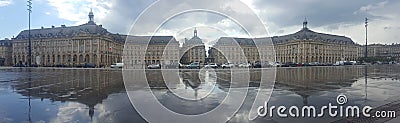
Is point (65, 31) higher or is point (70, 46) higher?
point (65, 31)

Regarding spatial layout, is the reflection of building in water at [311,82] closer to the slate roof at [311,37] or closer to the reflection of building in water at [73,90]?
the reflection of building in water at [73,90]

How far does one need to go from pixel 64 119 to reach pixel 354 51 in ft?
603

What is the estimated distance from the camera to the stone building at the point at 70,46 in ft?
347

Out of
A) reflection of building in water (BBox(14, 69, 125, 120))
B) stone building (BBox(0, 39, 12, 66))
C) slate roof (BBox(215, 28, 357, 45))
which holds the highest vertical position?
slate roof (BBox(215, 28, 357, 45))

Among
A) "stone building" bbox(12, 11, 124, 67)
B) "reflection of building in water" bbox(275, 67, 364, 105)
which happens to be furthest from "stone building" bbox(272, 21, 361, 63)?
"reflection of building in water" bbox(275, 67, 364, 105)

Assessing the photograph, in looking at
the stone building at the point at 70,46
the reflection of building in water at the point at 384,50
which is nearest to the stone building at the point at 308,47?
the reflection of building in water at the point at 384,50

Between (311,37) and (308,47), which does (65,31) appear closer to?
(308,47)

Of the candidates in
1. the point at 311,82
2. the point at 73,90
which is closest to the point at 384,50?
the point at 311,82

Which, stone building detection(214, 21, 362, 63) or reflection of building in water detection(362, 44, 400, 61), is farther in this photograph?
reflection of building in water detection(362, 44, 400, 61)

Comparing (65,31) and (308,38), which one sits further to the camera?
(308,38)

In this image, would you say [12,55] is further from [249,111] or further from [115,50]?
[249,111]

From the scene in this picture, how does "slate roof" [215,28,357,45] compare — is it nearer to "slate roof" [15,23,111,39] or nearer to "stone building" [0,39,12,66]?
"slate roof" [15,23,111,39]

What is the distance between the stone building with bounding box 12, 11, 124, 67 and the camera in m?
106

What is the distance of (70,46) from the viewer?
109 m
